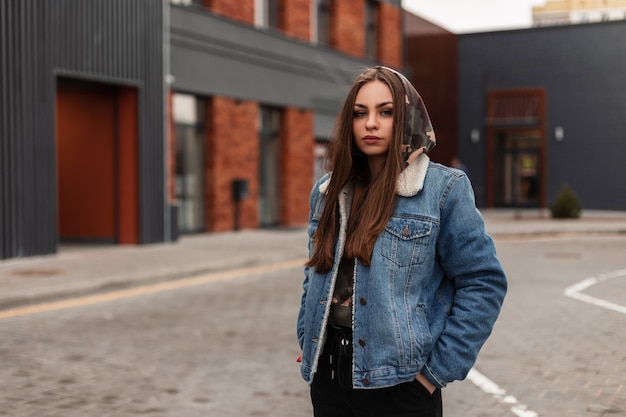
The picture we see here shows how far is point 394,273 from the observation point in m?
2.40

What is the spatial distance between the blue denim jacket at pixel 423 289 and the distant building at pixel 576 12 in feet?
88.6

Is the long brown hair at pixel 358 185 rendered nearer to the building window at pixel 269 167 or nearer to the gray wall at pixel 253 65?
the gray wall at pixel 253 65

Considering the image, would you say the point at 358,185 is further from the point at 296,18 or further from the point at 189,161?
the point at 296,18

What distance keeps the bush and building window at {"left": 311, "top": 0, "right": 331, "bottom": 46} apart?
939 centimetres

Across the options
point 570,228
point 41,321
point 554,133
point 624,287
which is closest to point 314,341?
point 41,321

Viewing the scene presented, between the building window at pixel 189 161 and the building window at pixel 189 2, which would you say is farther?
the building window at pixel 189 161

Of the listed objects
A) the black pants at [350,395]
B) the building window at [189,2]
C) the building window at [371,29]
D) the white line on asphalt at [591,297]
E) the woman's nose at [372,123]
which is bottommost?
the white line on asphalt at [591,297]

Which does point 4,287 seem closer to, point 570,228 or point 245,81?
point 245,81

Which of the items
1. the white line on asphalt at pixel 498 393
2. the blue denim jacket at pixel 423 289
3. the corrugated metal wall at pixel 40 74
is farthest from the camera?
the corrugated metal wall at pixel 40 74

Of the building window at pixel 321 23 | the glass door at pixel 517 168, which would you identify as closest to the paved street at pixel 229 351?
the building window at pixel 321 23

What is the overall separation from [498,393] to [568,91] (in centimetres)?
3033

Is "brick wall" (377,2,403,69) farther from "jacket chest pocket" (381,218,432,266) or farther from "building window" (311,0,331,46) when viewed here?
"jacket chest pocket" (381,218,432,266)

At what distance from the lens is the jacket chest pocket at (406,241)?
7.91ft

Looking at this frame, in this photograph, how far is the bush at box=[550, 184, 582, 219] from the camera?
27.1 metres
